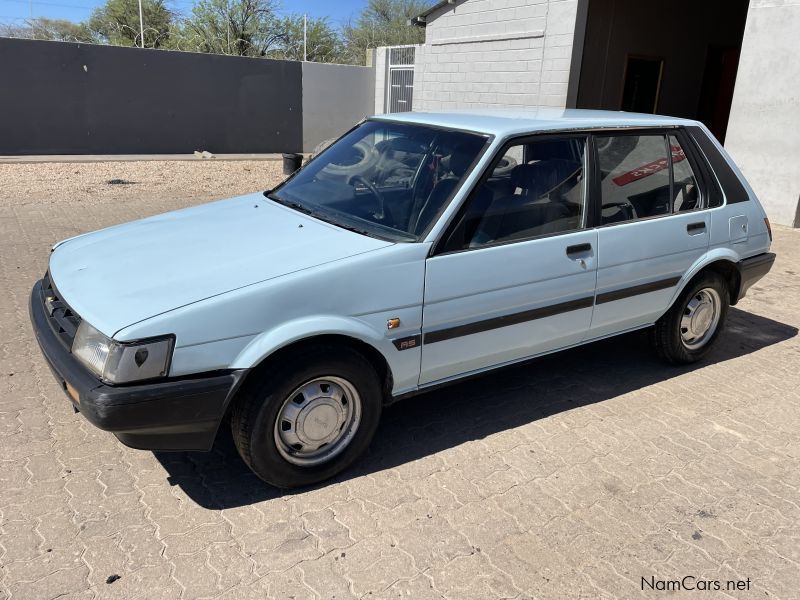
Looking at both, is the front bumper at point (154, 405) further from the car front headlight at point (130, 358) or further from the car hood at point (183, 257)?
the car hood at point (183, 257)

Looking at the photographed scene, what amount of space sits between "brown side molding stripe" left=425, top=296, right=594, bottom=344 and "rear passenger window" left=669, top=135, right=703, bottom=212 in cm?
105

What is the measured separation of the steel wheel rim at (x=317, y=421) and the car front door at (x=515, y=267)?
0.43 m

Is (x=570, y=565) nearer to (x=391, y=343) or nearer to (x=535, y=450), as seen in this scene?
(x=535, y=450)

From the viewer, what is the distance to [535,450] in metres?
3.59

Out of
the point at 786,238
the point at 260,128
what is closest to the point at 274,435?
the point at 786,238

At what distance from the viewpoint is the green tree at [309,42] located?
29.3m

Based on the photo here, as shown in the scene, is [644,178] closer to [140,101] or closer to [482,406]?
[482,406]

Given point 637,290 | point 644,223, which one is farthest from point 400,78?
point 637,290

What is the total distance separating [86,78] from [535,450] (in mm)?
16068

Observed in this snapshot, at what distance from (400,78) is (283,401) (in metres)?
15.5

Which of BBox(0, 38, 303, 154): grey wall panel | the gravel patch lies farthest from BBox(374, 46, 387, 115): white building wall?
the gravel patch

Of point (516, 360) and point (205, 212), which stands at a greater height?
point (205, 212)

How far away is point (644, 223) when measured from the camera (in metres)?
4.03

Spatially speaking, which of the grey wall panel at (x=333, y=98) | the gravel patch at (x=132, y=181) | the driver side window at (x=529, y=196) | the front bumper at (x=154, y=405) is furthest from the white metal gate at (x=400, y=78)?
the front bumper at (x=154, y=405)
